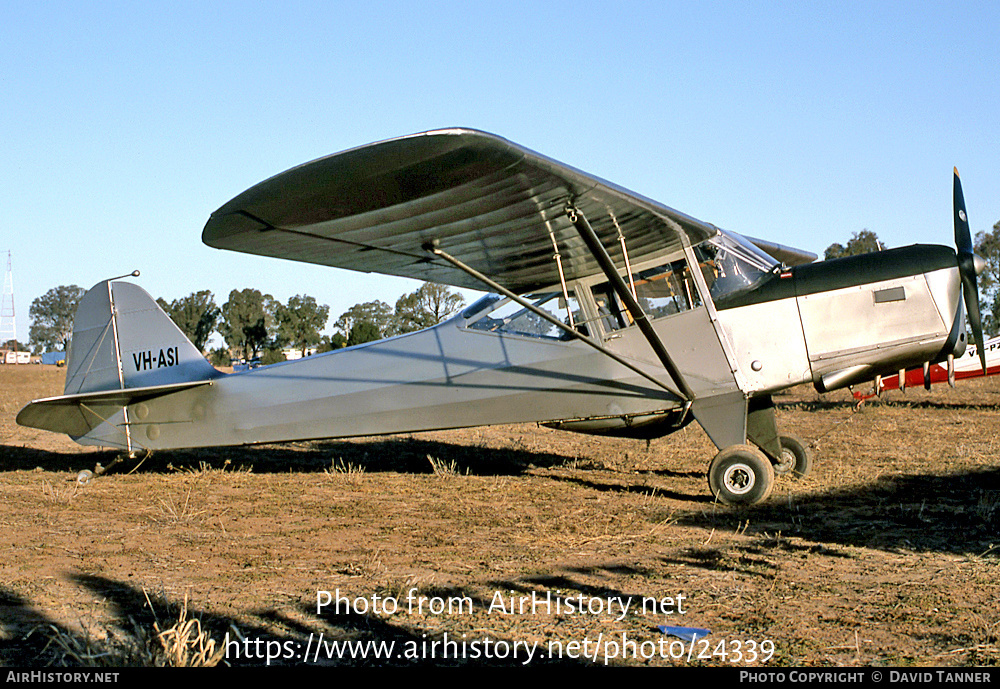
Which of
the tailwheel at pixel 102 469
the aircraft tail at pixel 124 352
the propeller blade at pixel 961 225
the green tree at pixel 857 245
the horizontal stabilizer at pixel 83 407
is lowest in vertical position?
the tailwheel at pixel 102 469

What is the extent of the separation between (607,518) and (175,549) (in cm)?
305

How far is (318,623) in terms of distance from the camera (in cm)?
330

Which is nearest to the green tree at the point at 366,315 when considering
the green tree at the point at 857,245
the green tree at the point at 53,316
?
the green tree at the point at 857,245

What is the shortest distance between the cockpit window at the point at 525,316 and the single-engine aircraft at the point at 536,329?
2 centimetres

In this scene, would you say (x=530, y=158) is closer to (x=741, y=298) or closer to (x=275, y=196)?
(x=275, y=196)

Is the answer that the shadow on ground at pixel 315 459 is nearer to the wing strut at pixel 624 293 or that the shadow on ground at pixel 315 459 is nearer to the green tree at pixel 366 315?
the wing strut at pixel 624 293

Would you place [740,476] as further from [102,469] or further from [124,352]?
[124,352]

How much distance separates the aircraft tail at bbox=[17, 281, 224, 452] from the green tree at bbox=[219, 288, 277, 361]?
59.1 m

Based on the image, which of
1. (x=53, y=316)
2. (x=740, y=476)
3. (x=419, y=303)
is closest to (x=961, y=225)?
(x=740, y=476)

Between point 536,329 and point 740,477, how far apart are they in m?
2.28

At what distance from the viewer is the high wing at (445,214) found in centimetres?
432

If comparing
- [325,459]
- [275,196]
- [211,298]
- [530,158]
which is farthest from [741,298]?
[211,298]

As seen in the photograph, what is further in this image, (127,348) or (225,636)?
(127,348)

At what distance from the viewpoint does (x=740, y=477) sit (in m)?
6.14
